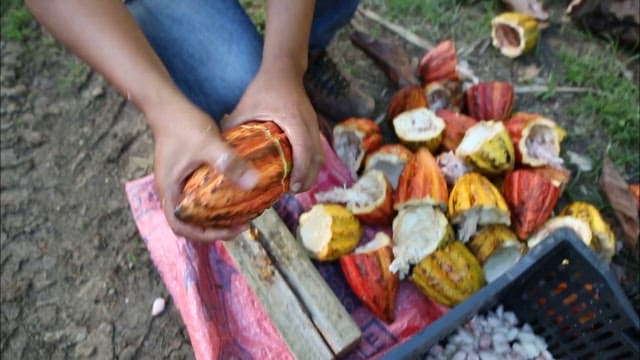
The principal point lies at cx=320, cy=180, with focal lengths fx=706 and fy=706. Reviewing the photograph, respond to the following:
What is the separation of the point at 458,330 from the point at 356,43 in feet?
3.96

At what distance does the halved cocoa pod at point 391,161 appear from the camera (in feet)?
7.12

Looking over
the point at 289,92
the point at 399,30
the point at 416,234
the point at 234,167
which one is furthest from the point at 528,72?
the point at 234,167

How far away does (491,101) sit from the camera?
7.71ft

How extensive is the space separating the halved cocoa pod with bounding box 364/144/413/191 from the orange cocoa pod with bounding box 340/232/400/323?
30cm

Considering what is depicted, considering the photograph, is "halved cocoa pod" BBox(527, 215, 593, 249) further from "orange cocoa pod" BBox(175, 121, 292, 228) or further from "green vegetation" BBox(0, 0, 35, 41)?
"green vegetation" BBox(0, 0, 35, 41)

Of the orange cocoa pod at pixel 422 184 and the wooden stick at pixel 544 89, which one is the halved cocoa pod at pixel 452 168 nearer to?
the orange cocoa pod at pixel 422 184

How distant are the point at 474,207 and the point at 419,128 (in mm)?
388

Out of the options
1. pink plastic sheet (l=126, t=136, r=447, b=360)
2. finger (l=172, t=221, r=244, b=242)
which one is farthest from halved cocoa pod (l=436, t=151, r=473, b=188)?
finger (l=172, t=221, r=244, b=242)

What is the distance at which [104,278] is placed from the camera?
7.06ft

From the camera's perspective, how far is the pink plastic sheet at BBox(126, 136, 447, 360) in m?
1.87

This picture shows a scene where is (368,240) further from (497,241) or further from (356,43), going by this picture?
(356,43)

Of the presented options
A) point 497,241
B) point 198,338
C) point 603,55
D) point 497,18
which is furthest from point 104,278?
point 603,55

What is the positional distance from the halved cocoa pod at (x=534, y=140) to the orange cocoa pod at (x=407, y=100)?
11.2 inches

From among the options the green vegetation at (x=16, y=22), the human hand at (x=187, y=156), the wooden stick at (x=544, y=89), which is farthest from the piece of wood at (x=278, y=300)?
the green vegetation at (x=16, y=22)
